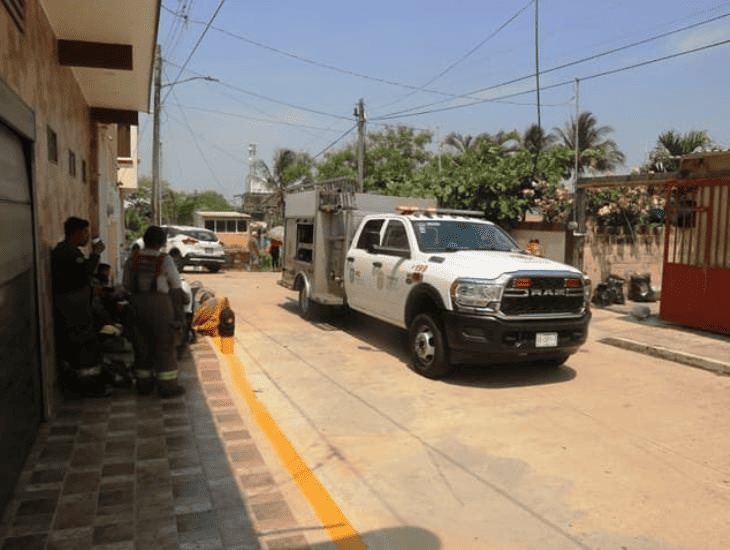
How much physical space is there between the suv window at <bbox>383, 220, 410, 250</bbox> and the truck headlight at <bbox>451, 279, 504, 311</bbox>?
1.58 meters

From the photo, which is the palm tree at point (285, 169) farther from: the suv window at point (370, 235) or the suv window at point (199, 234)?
the suv window at point (370, 235)

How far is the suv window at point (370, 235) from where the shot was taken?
8.91 metres

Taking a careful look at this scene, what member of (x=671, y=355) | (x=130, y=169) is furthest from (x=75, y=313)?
(x=130, y=169)

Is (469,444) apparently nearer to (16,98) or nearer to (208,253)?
(16,98)

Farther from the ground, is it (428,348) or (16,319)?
(16,319)

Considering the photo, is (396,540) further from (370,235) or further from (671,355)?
(671,355)

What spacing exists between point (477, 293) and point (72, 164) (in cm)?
559

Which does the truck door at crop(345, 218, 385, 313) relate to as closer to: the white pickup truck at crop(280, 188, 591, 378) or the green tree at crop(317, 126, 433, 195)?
the white pickup truck at crop(280, 188, 591, 378)

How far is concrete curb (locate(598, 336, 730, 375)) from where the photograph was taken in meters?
7.54

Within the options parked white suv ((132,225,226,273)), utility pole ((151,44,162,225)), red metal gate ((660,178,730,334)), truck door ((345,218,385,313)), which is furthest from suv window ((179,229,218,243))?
red metal gate ((660,178,730,334))

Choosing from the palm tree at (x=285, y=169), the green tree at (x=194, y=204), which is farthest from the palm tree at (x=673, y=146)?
the green tree at (x=194, y=204)

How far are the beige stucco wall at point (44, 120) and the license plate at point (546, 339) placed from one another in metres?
4.78

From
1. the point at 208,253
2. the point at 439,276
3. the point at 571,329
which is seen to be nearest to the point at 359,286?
the point at 439,276

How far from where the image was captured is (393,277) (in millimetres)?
7871
